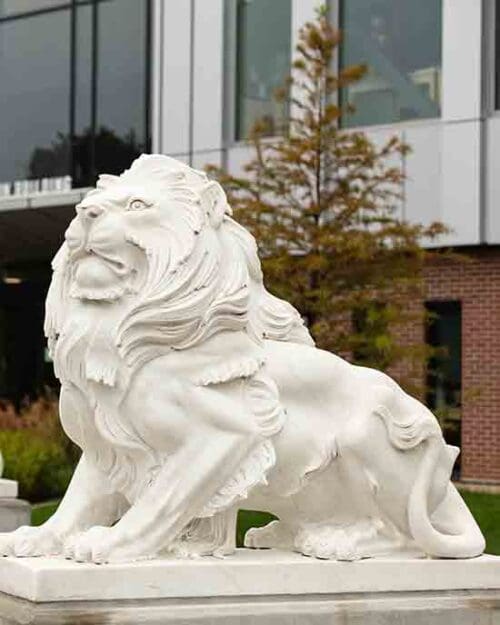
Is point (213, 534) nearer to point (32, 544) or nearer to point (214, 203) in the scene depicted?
point (32, 544)

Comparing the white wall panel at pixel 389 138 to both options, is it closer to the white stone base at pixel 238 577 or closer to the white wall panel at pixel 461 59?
the white wall panel at pixel 461 59

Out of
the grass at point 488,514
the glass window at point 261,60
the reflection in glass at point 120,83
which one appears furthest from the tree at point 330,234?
the reflection in glass at point 120,83

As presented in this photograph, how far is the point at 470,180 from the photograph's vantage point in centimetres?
1666

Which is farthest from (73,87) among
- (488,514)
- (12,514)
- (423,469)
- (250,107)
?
(423,469)

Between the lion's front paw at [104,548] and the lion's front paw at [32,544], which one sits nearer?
the lion's front paw at [104,548]

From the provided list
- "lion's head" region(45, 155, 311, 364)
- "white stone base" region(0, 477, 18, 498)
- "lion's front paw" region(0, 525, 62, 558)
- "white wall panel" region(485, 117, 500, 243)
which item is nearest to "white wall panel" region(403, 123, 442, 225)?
"white wall panel" region(485, 117, 500, 243)

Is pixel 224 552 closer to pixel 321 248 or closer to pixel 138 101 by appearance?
pixel 321 248

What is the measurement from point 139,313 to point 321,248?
8227 mm

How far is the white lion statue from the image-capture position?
176 inches

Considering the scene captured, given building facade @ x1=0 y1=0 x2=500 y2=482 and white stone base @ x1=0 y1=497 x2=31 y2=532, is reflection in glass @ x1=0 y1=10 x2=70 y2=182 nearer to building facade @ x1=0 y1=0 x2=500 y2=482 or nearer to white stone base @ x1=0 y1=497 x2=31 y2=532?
building facade @ x1=0 y1=0 x2=500 y2=482

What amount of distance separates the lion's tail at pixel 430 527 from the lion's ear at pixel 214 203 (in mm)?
1183

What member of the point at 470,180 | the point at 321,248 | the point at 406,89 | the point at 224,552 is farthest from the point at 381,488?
the point at 406,89

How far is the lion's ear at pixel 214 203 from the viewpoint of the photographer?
188 inches

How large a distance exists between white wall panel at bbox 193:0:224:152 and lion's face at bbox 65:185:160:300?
14.3 meters
